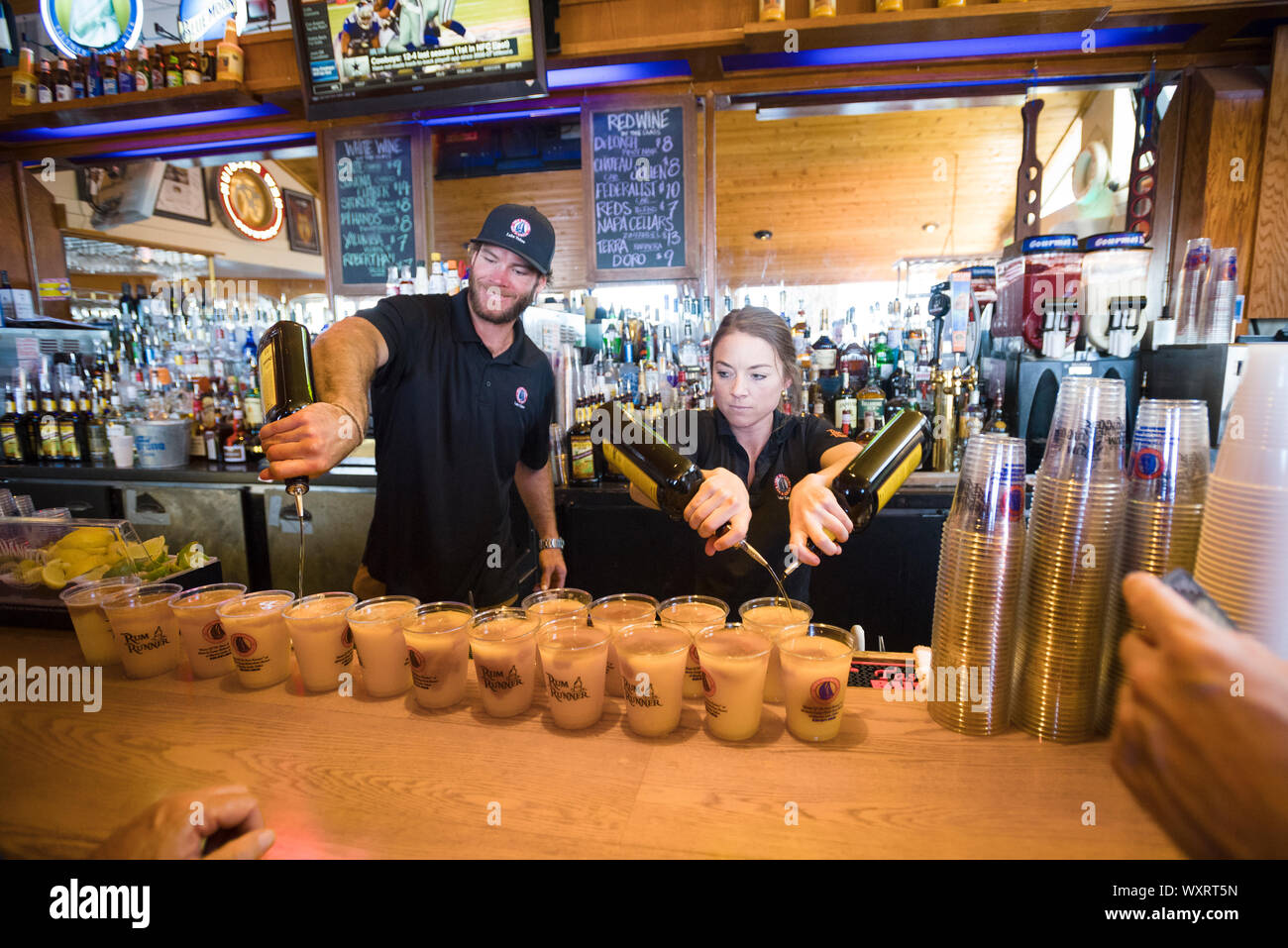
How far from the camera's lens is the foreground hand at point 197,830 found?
0.79 meters

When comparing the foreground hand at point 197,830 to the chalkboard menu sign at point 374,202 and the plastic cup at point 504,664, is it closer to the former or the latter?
the plastic cup at point 504,664

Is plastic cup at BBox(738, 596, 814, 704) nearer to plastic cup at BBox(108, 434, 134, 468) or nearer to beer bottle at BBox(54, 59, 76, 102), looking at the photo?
plastic cup at BBox(108, 434, 134, 468)

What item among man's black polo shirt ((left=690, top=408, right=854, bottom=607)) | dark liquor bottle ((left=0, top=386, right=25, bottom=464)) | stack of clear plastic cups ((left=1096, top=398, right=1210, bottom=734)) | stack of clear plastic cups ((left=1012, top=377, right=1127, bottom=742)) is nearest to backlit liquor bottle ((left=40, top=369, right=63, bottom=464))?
dark liquor bottle ((left=0, top=386, right=25, bottom=464))

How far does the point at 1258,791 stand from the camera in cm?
57

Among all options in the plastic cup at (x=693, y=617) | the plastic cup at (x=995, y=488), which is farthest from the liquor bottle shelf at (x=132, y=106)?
the plastic cup at (x=995, y=488)

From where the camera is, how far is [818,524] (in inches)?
50.7

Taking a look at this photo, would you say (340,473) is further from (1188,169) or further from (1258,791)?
(1188,169)

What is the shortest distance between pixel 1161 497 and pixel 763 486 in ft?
4.45

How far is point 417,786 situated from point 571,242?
9.16 meters

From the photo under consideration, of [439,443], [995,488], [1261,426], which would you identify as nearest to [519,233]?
[439,443]

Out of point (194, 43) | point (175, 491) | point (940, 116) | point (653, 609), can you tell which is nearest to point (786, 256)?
point (940, 116)

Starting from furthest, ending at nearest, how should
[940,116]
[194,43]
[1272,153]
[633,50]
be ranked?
1. [940,116]
2. [194,43]
3. [633,50]
4. [1272,153]

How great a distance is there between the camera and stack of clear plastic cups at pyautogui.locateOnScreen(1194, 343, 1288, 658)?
78 cm

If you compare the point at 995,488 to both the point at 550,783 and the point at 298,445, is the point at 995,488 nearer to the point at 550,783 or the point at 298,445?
the point at 550,783
